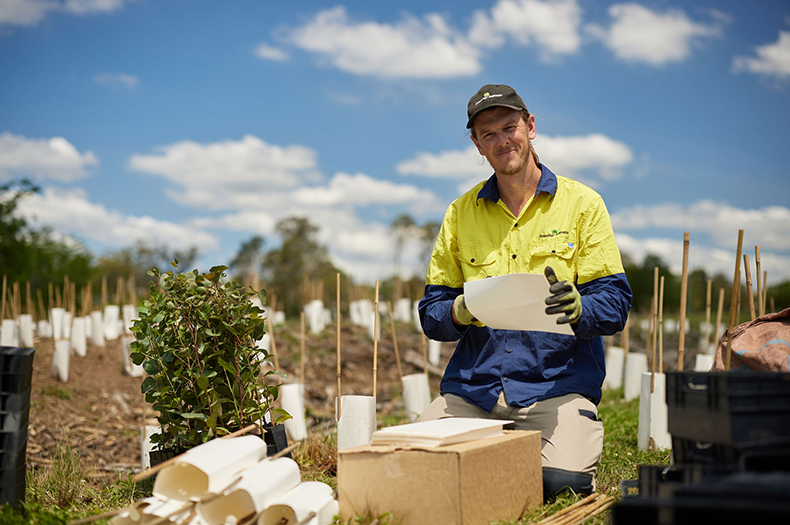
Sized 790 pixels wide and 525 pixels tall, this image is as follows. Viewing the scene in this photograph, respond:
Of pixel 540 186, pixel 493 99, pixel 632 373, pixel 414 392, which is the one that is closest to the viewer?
pixel 493 99

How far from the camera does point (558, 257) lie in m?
2.43

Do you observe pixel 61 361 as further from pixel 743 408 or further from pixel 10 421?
pixel 743 408

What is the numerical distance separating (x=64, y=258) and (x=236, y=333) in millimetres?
28769

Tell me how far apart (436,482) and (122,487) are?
1.57 m

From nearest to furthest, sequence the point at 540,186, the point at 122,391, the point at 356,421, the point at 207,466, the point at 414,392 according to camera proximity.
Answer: the point at 207,466
the point at 540,186
the point at 356,421
the point at 414,392
the point at 122,391

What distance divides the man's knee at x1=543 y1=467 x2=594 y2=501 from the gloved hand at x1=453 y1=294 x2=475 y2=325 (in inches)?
24.7

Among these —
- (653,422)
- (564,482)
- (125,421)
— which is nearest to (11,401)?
(564,482)

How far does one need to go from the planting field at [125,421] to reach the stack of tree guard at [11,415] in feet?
0.33

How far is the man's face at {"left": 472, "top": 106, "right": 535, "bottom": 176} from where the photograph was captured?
2.45 meters

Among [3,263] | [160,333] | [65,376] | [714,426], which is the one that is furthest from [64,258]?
[714,426]

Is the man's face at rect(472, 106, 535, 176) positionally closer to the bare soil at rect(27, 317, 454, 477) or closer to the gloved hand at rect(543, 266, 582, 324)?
the gloved hand at rect(543, 266, 582, 324)

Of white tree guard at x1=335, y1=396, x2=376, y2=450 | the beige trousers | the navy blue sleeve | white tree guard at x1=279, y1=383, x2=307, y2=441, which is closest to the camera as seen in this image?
the navy blue sleeve

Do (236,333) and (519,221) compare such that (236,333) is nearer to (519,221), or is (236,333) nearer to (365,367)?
(519,221)

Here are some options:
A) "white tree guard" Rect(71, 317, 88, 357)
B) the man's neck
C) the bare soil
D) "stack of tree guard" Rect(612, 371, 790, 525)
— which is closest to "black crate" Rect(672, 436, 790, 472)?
"stack of tree guard" Rect(612, 371, 790, 525)
